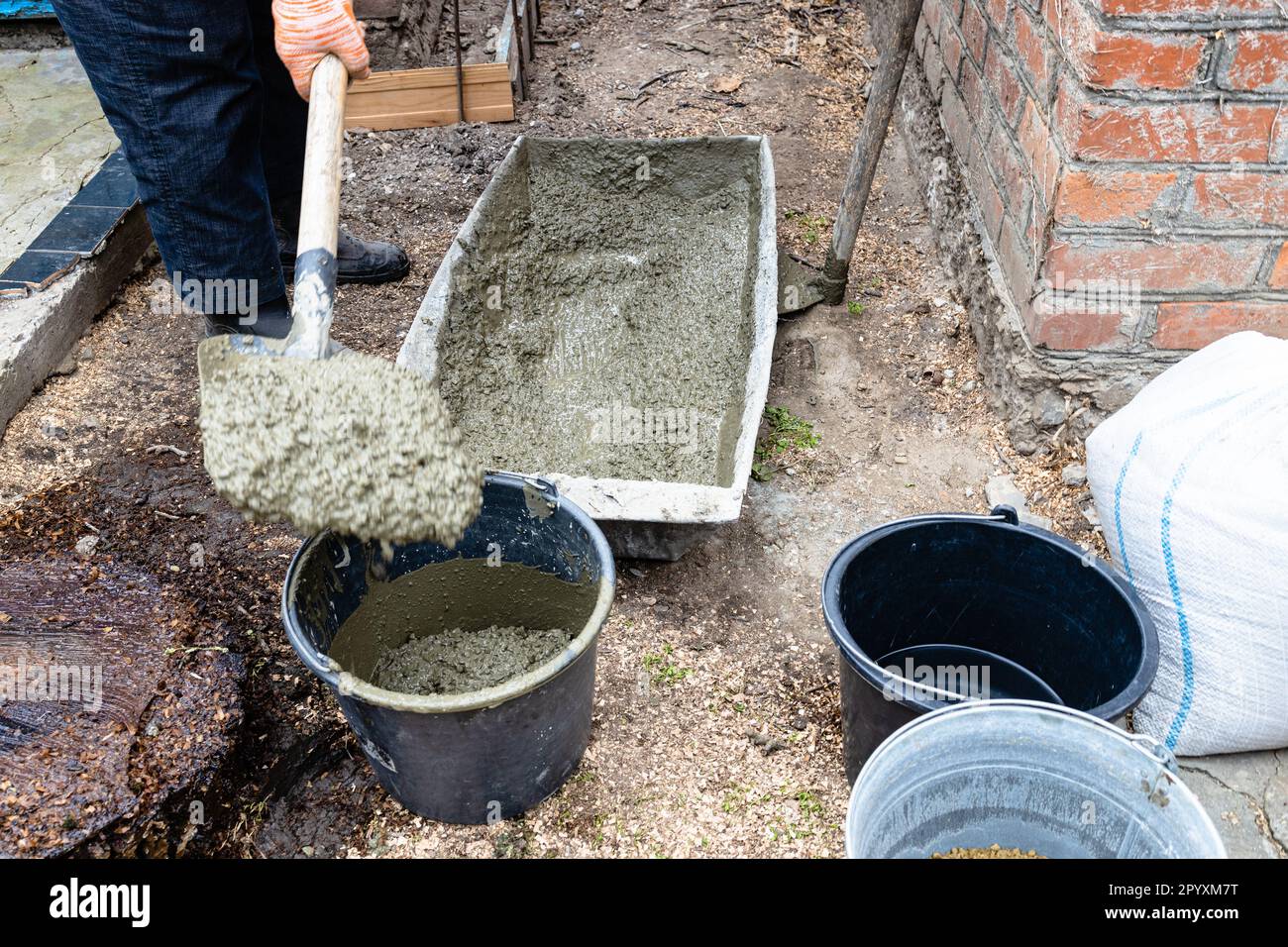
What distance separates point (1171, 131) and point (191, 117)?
227 centimetres

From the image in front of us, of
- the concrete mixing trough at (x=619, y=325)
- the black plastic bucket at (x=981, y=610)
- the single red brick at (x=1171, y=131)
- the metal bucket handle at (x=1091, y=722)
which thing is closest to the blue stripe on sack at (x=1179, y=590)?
the black plastic bucket at (x=981, y=610)

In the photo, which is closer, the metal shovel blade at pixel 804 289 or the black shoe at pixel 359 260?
the metal shovel blade at pixel 804 289

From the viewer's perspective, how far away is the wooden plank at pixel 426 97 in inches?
158

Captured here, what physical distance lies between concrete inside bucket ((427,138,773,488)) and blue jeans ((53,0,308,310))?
56cm

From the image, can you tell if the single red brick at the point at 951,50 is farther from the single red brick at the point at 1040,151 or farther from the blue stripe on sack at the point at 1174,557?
the blue stripe on sack at the point at 1174,557

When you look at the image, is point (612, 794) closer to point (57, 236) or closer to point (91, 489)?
point (91, 489)

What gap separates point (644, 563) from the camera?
2.40 meters

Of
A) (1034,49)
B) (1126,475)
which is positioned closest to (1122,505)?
(1126,475)

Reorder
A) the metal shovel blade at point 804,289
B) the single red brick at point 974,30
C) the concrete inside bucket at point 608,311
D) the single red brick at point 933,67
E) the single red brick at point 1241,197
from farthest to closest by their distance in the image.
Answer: the single red brick at point 933,67, the metal shovel blade at point 804,289, the single red brick at point 974,30, the concrete inside bucket at point 608,311, the single red brick at point 1241,197

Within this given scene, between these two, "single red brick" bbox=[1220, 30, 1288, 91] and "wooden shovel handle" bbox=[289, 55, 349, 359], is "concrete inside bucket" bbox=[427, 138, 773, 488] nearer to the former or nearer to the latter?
"wooden shovel handle" bbox=[289, 55, 349, 359]

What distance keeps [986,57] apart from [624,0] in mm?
2937

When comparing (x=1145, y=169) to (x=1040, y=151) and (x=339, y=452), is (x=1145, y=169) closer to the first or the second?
(x=1040, y=151)

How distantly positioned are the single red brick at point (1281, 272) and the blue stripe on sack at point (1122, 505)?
0.65 meters

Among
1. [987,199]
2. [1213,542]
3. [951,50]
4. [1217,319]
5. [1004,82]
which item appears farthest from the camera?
[951,50]
